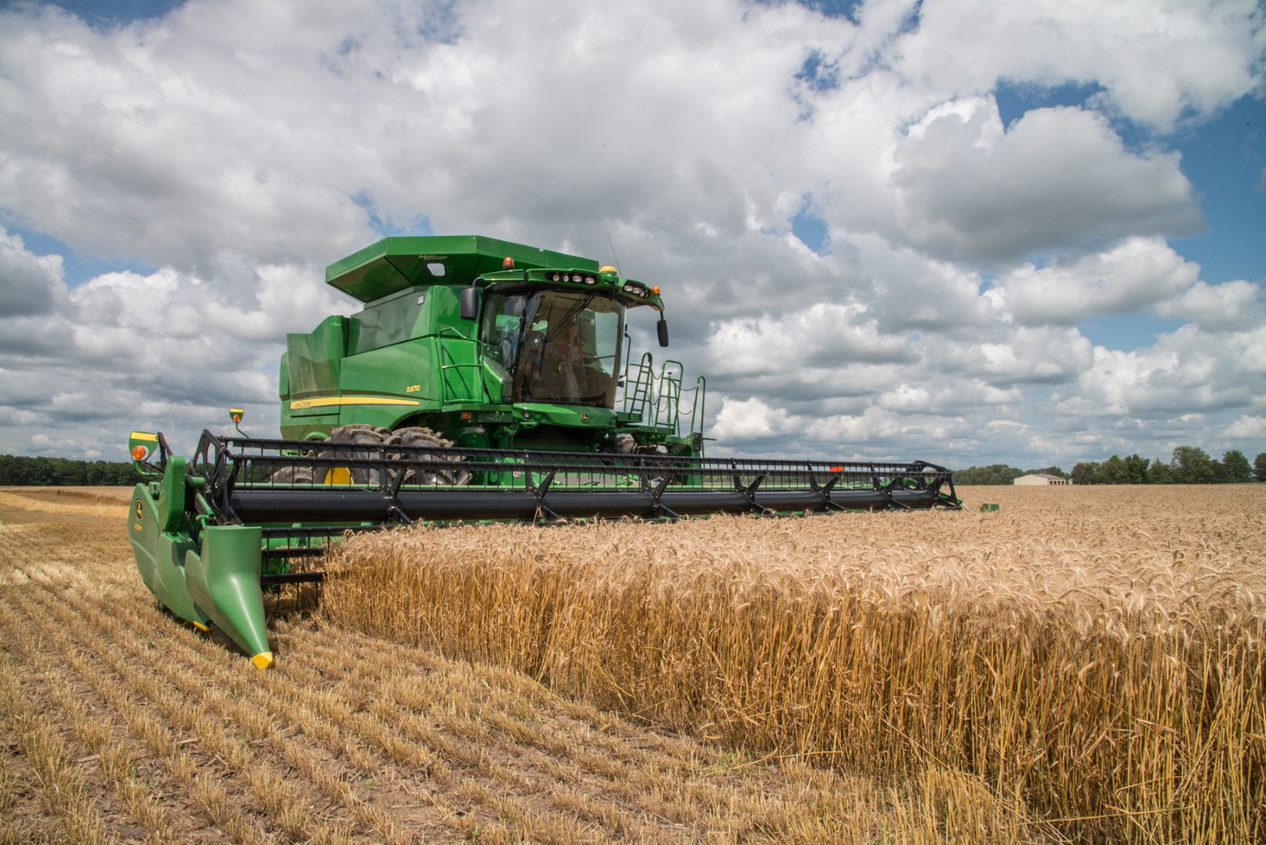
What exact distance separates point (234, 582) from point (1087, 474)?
41452mm

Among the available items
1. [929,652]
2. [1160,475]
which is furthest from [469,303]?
[1160,475]

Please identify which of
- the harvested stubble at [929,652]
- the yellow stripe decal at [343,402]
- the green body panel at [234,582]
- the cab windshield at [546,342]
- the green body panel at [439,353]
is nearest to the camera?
the harvested stubble at [929,652]

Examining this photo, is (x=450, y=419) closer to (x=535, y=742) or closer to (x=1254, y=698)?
(x=535, y=742)

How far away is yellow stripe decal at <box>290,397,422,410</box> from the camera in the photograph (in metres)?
8.65

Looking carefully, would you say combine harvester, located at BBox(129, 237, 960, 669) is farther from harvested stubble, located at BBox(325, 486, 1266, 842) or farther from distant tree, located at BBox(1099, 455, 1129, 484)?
distant tree, located at BBox(1099, 455, 1129, 484)

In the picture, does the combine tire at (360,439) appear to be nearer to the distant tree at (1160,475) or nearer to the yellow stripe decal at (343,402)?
the yellow stripe decal at (343,402)

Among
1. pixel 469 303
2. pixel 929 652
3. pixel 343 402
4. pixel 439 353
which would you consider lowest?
pixel 929 652

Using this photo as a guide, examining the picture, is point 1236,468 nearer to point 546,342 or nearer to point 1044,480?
point 1044,480

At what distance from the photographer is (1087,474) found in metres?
37.3

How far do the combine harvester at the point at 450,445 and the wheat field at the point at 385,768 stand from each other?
0.79 meters

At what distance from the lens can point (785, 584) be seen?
280 cm

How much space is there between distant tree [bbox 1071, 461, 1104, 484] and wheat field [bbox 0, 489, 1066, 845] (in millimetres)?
39925

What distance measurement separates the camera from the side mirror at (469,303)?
24.7ft

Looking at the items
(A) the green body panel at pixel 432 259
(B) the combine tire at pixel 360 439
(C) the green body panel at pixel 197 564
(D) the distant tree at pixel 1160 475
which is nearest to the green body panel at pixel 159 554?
(C) the green body panel at pixel 197 564
